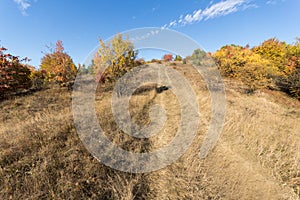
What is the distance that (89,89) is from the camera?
1259cm

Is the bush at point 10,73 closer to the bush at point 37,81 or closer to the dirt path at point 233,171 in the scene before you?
the bush at point 37,81

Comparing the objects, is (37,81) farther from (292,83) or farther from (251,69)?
(292,83)

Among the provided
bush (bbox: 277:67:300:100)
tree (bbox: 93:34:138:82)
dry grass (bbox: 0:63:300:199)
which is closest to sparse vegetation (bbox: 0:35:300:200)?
dry grass (bbox: 0:63:300:199)

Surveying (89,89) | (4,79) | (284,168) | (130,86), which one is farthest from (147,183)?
(4,79)

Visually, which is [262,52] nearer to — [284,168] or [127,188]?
[284,168]

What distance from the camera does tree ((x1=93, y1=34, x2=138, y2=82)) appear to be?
981cm

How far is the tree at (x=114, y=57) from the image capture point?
9.81 metres

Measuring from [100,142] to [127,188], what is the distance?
5.99 feet

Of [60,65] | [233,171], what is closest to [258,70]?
[233,171]

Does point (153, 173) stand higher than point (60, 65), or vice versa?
point (60, 65)

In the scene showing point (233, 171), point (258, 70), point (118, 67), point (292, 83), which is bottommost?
point (233, 171)

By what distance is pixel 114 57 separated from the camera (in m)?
9.84

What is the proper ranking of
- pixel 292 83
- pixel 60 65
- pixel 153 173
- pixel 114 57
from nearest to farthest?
pixel 153 173 < pixel 114 57 < pixel 60 65 < pixel 292 83

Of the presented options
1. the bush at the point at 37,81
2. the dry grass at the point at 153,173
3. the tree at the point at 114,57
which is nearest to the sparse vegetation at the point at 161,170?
the dry grass at the point at 153,173
